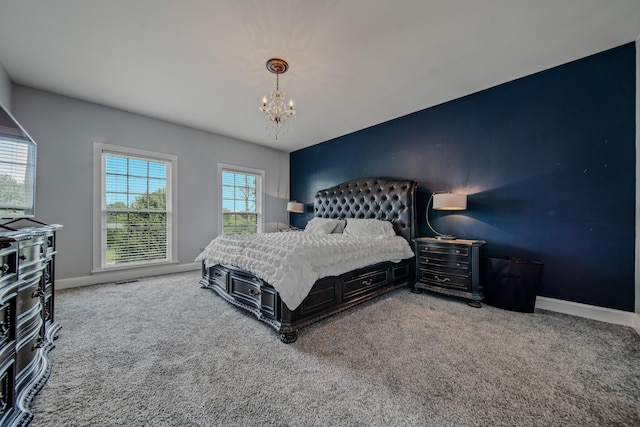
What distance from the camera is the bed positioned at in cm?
222

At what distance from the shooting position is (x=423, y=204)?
3.88 meters

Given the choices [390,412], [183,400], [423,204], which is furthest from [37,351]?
[423,204]

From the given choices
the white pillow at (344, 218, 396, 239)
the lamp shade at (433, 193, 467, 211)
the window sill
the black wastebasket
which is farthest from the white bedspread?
the window sill

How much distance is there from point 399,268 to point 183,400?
289 cm

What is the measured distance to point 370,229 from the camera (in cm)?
380

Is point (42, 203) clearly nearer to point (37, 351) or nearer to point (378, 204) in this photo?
point (37, 351)

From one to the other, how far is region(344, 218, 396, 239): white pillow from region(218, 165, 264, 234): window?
260cm

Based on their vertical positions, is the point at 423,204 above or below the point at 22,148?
below

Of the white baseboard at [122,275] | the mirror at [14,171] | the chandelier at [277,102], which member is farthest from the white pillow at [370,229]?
the mirror at [14,171]

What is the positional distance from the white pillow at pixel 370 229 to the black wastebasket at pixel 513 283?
1.30 metres

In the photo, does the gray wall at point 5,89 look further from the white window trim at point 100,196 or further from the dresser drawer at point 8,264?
the dresser drawer at point 8,264

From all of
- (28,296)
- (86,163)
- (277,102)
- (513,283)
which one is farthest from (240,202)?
(513,283)

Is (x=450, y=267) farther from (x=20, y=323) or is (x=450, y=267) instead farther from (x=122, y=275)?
(x=122, y=275)

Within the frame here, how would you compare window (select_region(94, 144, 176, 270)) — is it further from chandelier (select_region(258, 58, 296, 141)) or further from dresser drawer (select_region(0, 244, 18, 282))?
dresser drawer (select_region(0, 244, 18, 282))
